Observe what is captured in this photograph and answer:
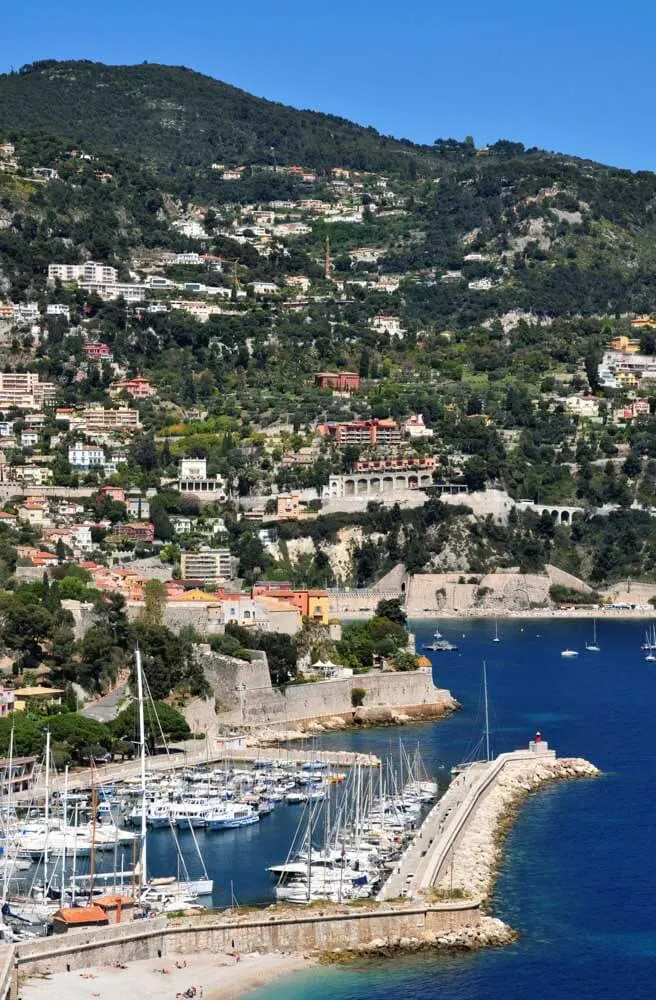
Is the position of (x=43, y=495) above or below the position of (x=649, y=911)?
above

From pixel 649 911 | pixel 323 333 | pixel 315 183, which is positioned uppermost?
pixel 315 183

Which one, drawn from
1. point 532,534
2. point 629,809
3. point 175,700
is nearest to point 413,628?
point 532,534

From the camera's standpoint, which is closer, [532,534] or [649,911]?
[649,911]

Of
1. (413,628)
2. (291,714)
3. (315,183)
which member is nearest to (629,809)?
(291,714)

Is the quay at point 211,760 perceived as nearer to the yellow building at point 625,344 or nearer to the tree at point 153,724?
the tree at point 153,724

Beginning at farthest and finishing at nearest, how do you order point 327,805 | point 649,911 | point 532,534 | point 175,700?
point 532,534
point 175,700
point 327,805
point 649,911

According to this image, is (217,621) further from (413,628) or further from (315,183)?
(315,183)

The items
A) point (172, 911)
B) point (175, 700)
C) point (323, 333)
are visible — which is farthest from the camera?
point (323, 333)
